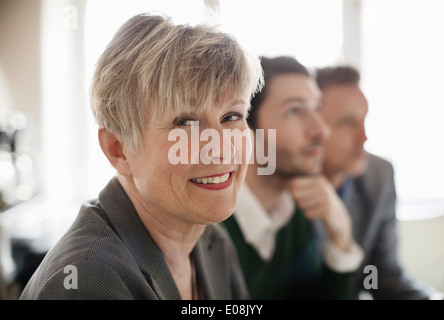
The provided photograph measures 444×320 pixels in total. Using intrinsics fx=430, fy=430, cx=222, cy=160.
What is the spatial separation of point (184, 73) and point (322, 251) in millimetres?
791

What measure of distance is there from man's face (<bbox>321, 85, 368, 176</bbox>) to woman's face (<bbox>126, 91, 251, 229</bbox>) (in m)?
0.69

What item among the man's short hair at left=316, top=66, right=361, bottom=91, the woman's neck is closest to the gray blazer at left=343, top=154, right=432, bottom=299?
the man's short hair at left=316, top=66, right=361, bottom=91

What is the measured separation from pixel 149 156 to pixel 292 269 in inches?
28.3

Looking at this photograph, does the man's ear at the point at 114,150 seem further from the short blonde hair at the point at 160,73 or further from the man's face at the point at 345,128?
the man's face at the point at 345,128

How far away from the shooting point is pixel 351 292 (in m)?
1.06

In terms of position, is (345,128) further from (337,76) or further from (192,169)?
(192,169)

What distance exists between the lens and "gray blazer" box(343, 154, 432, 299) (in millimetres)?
1193

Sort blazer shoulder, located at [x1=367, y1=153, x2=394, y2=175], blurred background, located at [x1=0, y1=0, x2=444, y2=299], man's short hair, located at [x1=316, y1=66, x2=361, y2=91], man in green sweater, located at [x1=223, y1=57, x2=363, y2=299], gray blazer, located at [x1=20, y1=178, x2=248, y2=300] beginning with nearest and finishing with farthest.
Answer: gray blazer, located at [x1=20, y1=178, x2=248, y2=300]
blurred background, located at [x1=0, y1=0, x2=444, y2=299]
man in green sweater, located at [x1=223, y1=57, x2=363, y2=299]
man's short hair, located at [x1=316, y1=66, x2=361, y2=91]
blazer shoulder, located at [x1=367, y1=153, x2=394, y2=175]

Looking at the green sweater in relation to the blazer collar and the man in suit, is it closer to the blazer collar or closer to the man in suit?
the man in suit

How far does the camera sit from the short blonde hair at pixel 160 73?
1.61 ft

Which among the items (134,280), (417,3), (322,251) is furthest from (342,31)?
(134,280)

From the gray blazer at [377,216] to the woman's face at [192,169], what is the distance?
748mm

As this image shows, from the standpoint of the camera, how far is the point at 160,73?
1.60ft
